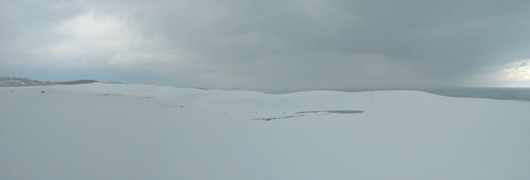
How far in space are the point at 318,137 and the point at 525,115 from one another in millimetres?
9434

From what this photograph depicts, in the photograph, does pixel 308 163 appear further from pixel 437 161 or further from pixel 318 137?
pixel 437 161

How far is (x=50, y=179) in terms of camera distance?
3.36 meters

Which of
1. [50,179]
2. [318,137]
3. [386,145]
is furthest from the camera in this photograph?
[318,137]

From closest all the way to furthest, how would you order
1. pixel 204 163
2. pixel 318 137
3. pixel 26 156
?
pixel 26 156 → pixel 204 163 → pixel 318 137

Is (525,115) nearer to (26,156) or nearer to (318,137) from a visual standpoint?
(318,137)

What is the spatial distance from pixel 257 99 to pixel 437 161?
17.2 meters

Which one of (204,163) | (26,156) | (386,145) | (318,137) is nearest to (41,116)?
(26,156)

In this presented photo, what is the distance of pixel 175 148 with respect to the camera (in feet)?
17.5

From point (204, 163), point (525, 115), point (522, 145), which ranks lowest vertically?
point (204, 163)

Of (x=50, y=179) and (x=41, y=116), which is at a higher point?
(x=41, y=116)

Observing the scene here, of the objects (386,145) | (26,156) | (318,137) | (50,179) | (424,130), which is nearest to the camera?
(50,179)

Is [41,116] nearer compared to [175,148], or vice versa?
[175,148]

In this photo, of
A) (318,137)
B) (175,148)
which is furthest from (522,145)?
(175,148)

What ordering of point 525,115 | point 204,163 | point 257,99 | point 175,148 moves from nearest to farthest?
point 204,163 → point 175,148 → point 525,115 → point 257,99
